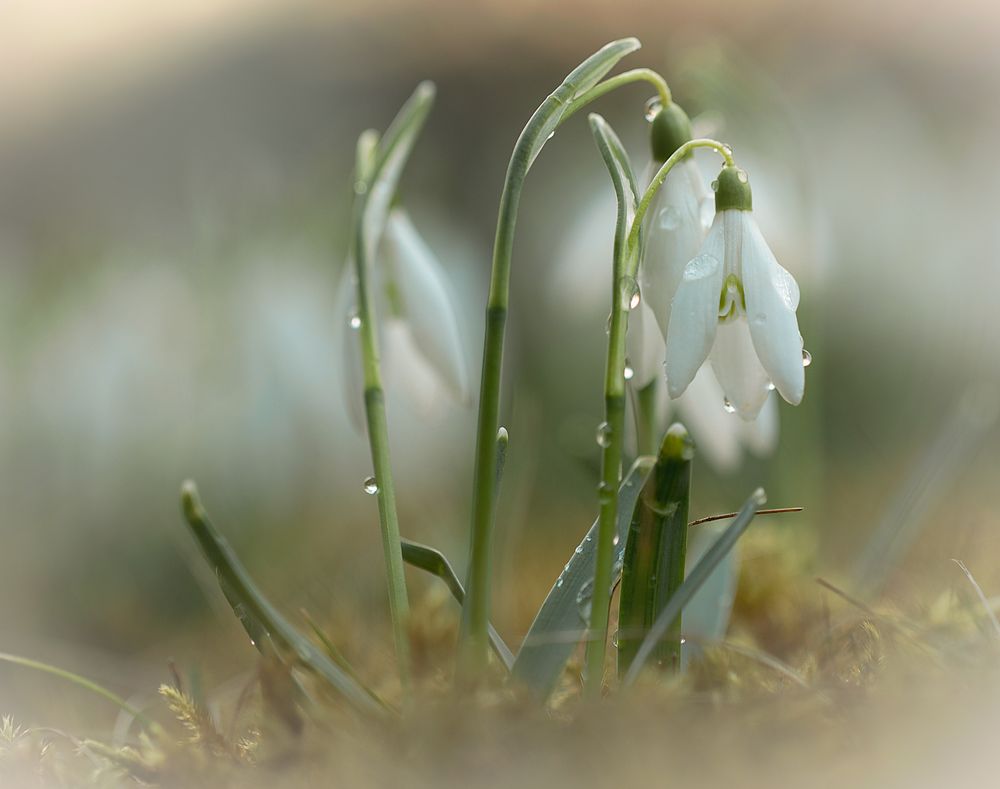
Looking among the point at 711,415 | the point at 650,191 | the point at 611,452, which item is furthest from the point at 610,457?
the point at 711,415

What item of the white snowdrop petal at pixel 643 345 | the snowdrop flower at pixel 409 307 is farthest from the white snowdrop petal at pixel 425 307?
the white snowdrop petal at pixel 643 345

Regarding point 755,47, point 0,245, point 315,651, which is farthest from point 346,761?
point 755,47

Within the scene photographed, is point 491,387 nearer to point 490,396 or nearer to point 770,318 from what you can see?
point 490,396

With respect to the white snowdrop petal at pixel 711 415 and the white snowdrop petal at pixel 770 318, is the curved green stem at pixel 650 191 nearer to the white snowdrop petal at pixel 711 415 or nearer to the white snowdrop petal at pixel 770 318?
the white snowdrop petal at pixel 770 318

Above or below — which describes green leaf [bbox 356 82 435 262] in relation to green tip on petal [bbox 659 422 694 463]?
above

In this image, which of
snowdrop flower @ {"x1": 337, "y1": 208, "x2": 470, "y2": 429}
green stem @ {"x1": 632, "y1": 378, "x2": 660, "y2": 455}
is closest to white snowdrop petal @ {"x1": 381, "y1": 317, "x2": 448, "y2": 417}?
snowdrop flower @ {"x1": 337, "y1": 208, "x2": 470, "y2": 429}

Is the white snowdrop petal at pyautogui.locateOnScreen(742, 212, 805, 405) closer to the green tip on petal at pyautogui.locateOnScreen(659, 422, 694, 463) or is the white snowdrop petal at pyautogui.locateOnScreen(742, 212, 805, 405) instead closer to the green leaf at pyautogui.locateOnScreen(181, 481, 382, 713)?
the green tip on petal at pyautogui.locateOnScreen(659, 422, 694, 463)

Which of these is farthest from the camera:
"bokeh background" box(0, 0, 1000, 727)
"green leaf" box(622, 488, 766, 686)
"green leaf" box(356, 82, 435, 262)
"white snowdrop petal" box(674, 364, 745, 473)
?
"bokeh background" box(0, 0, 1000, 727)

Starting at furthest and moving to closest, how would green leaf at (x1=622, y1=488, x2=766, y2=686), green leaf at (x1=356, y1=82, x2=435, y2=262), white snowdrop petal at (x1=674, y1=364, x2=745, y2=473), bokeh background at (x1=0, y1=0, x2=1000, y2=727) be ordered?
bokeh background at (x1=0, y1=0, x2=1000, y2=727), white snowdrop petal at (x1=674, y1=364, x2=745, y2=473), green leaf at (x1=356, y1=82, x2=435, y2=262), green leaf at (x1=622, y1=488, x2=766, y2=686)
